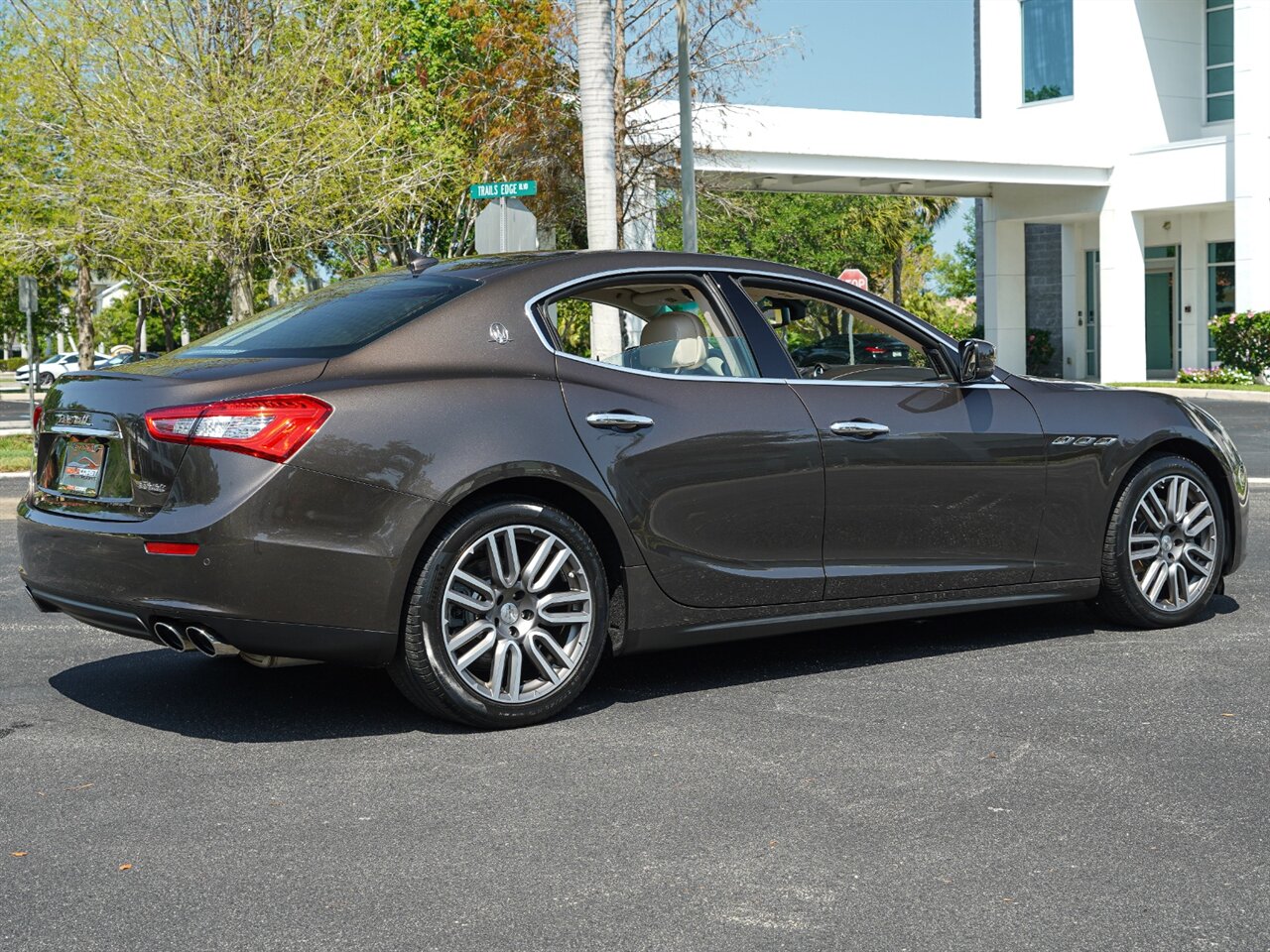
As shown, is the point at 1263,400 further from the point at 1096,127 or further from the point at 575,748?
the point at 575,748

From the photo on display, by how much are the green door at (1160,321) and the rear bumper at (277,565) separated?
1478 inches

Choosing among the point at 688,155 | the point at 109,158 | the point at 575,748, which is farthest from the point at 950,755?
the point at 109,158

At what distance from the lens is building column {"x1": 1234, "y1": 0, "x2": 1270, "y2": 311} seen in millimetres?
33281

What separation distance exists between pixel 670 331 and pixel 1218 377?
2949 centimetres

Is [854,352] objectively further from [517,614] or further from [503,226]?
[503,226]

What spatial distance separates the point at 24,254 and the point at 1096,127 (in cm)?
2386

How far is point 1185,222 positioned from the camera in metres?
Result: 38.1

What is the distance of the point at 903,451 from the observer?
5.93 m

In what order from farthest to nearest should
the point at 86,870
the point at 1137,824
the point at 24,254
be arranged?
the point at 24,254 → the point at 1137,824 → the point at 86,870

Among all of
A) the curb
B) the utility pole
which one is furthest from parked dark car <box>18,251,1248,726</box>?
the curb

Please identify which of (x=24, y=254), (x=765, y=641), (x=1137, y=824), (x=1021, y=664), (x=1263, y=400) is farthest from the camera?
(x=1263, y=400)

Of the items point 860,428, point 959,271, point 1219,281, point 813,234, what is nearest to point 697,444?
point 860,428

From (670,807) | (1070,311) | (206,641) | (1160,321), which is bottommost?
(670,807)

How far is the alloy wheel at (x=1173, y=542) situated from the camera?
6699 millimetres
